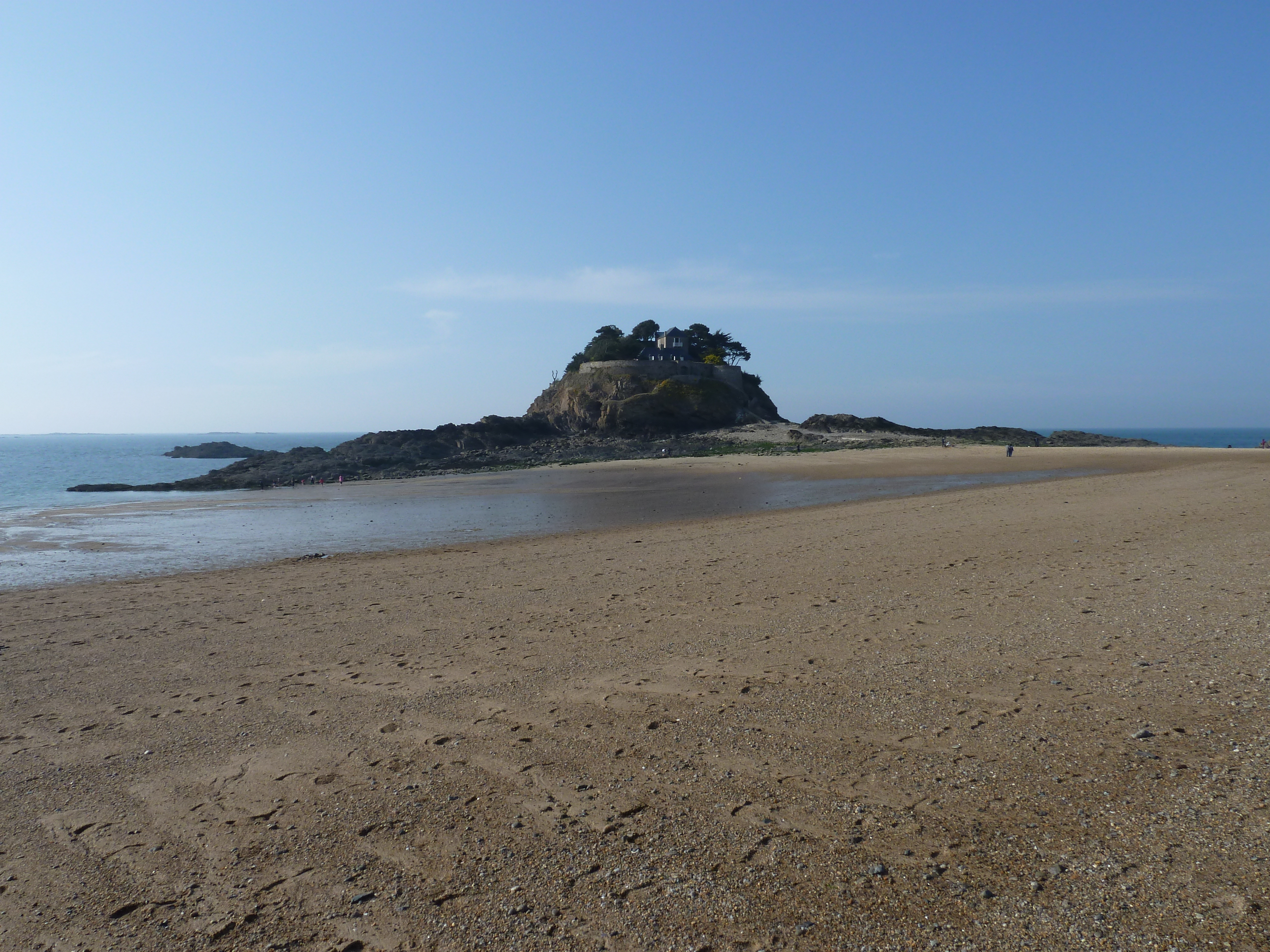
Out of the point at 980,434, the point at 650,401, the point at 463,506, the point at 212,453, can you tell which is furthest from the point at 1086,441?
the point at 212,453

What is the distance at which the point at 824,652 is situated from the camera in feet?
21.7

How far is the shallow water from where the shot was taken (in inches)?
635

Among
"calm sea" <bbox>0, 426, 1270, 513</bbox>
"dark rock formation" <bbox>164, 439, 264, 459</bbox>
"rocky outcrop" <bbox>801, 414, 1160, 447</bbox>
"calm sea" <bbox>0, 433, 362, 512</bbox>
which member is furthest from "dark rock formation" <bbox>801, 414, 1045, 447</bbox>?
"dark rock formation" <bbox>164, 439, 264, 459</bbox>

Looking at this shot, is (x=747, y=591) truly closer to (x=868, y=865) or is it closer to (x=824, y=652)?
(x=824, y=652)

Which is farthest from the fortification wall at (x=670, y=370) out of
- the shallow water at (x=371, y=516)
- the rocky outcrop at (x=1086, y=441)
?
the shallow water at (x=371, y=516)

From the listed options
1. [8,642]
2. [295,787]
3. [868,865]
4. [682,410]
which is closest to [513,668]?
[295,787]

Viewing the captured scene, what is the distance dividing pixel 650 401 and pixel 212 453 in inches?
2625

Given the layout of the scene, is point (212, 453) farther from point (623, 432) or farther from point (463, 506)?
point (463, 506)

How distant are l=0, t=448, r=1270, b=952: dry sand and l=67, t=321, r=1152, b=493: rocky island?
36476 millimetres

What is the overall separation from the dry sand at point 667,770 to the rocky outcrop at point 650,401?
51.1 metres

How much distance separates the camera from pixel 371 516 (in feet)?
76.7

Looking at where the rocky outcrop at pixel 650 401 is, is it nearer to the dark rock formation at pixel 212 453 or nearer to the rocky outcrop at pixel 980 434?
the rocky outcrop at pixel 980 434

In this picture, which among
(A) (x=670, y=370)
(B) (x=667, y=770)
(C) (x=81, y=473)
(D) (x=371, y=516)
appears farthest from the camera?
(A) (x=670, y=370)

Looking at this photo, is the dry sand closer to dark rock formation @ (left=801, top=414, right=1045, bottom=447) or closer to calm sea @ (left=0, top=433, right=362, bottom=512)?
calm sea @ (left=0, top=433, right=362, bottom=512)
